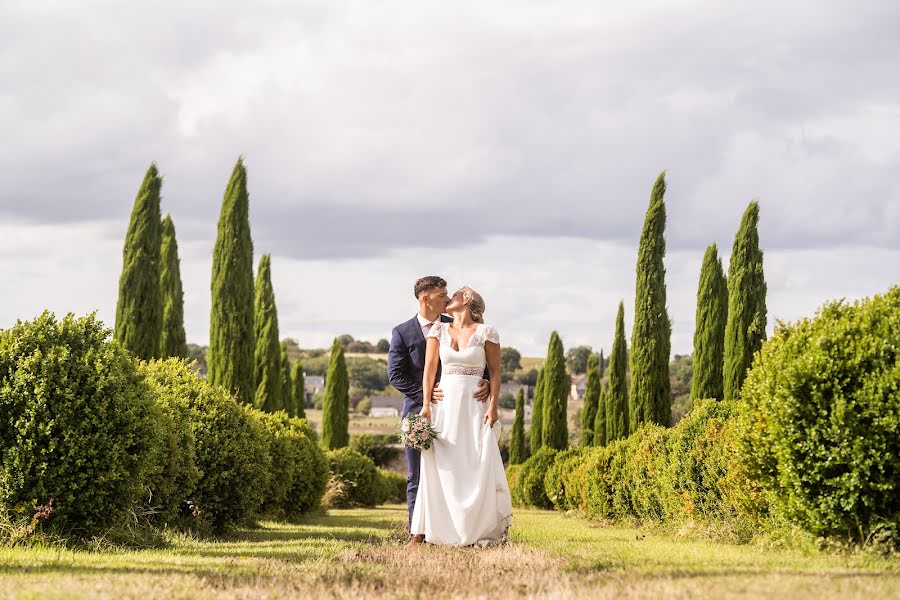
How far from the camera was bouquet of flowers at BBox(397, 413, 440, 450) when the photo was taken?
1027 cm

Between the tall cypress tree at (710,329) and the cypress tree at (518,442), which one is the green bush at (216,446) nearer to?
the tall cypress tree at (710,329)

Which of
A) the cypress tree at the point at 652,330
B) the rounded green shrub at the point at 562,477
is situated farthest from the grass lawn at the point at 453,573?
the rounded green shrub at the point at 562,477

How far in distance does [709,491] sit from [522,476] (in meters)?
25.8

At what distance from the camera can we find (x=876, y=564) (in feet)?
24.0

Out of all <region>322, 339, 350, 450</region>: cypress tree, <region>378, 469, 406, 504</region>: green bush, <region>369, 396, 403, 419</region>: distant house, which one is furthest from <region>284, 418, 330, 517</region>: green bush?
<region>369, 396, 403, 419</region>: distant house

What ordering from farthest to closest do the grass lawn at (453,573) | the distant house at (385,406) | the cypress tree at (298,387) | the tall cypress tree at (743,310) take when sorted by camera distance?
the distant house at (385,406) < the cypress tree at (298,387) < the tall cypress tree at (743,310) < the grass lawn at (453,573)

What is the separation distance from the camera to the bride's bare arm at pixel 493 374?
33.9ft

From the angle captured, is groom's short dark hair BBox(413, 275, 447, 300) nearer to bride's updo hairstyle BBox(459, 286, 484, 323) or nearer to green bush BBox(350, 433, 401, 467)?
bride's updo hairstyle BBox(459, 286, 484, 323)

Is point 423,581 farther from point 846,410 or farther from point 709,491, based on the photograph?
point 709,491

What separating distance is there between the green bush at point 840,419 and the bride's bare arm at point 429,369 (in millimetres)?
3405

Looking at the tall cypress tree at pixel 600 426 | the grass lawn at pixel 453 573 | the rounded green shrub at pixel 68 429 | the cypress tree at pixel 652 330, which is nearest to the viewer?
the grass lawn at pixel 453 573

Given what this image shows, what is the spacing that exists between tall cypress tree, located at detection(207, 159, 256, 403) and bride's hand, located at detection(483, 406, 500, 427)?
1367cm

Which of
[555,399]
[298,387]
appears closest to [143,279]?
[298,387]

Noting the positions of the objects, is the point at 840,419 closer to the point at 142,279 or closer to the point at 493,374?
the point at 493,374
